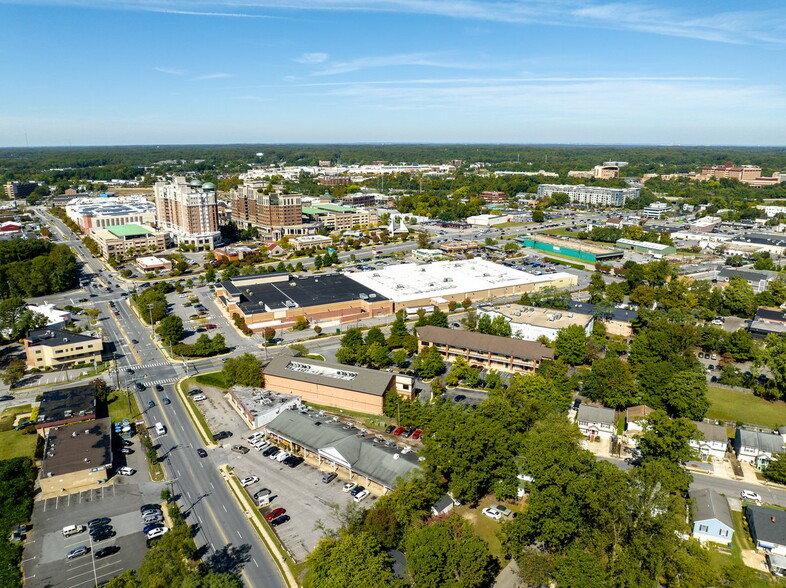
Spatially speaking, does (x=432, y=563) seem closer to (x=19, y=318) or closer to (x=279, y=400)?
(x=279, y=400)

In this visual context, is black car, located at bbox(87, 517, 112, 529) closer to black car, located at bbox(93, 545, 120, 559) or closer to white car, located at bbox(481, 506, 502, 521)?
black car, located at bbox(93, 545, 120, 559)

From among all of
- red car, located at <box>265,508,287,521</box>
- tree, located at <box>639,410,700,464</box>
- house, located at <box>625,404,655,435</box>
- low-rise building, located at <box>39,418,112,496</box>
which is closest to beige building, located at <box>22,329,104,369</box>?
low-rise building, located at <box>39,418,112,496</box>

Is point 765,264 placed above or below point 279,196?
below

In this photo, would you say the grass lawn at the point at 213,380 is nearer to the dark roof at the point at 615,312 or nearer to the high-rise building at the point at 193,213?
the dark roof at the point at 615,312

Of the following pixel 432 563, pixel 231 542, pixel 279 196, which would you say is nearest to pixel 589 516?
pixel 432 563

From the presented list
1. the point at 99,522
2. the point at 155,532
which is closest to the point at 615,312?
the point at 155,532
